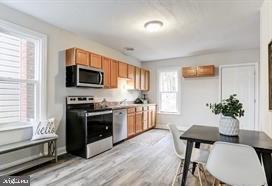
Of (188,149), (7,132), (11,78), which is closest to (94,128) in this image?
(7,132)

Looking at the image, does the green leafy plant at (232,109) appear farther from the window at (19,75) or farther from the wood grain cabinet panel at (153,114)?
the wood grain cabinet panel at (153,114)

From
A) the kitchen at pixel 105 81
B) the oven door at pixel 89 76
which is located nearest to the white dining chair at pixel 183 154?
the kitchen at pixel 105 81

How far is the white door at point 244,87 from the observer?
4793 millimetres

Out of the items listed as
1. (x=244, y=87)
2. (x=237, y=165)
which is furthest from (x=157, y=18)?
(x=244, y=87)

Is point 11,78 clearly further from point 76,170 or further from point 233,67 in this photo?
point 233,67

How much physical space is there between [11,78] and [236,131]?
3355 millimetres

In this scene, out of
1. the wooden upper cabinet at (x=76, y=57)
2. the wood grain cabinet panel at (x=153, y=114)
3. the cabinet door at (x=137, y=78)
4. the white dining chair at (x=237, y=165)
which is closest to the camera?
the white dining chair at (x=237, y=165)

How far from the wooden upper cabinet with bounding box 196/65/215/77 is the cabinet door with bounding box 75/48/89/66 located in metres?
3.42

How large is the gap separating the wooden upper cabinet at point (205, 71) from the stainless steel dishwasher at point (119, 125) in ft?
8.60

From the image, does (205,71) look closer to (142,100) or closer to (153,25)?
(142,100)

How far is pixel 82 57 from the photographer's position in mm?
3486

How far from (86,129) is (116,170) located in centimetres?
94

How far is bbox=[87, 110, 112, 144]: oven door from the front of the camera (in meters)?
3.28

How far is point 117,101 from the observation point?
5078mm
